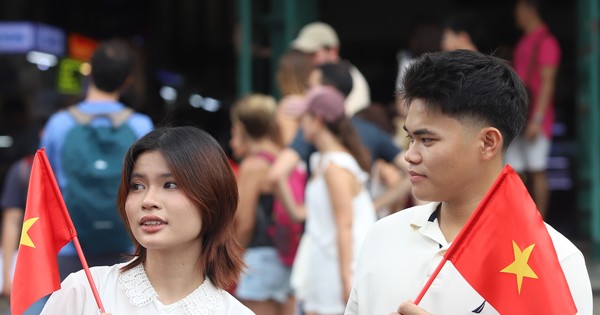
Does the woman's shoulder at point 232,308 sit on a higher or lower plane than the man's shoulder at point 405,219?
lower

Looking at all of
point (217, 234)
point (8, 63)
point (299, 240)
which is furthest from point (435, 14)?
point (217, 234)

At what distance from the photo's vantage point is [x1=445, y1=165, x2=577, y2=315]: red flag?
304 cm

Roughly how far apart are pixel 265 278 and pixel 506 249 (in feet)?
11.7

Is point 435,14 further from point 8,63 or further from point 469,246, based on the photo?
point 469,246

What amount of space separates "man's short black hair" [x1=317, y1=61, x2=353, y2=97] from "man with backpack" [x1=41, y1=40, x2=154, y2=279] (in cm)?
149

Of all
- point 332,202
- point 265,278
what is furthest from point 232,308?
point 265,278

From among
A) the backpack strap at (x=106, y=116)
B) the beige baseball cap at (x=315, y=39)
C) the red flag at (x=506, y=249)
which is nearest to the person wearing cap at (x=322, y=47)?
the beige baseball cap at (x=315, y=39)

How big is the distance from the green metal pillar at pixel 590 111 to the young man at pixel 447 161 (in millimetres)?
5461

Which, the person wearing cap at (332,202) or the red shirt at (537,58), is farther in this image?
the red shirt at (537,58)

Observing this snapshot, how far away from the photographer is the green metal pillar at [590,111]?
8.55 m

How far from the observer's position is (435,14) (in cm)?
1495

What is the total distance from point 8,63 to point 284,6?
15.0ft

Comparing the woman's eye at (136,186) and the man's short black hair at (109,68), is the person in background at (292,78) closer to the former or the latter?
the man's short black hair at (109,68)

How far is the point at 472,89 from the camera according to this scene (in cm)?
317
